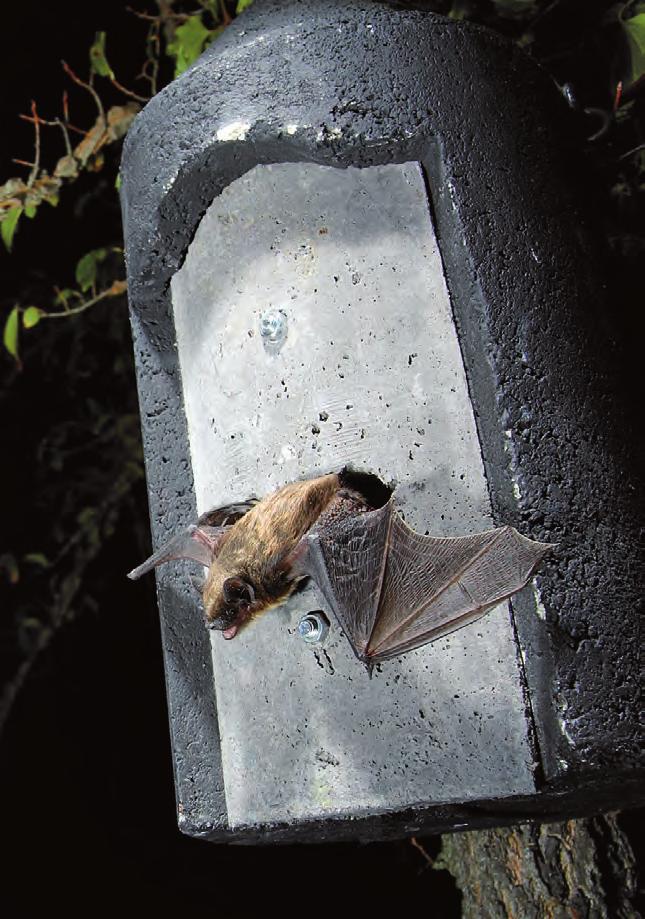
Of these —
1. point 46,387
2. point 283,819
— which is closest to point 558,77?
point 283,819

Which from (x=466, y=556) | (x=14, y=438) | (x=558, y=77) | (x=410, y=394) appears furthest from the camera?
(x=14, y=438)

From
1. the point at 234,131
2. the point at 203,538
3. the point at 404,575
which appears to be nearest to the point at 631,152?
the point at 234,131

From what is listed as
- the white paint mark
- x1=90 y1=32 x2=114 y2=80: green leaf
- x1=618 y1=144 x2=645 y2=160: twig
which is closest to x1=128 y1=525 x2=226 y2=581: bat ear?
the white paint mark

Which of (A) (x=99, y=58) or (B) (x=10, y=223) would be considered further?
(A) (x=99, y=58)

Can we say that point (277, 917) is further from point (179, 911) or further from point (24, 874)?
point (24, 874)

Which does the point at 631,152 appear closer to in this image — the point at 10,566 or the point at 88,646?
the point at 10,566

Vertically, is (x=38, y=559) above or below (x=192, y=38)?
below

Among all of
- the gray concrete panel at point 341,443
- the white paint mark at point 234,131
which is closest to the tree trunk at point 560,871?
the gray concrete panel at point 341,443

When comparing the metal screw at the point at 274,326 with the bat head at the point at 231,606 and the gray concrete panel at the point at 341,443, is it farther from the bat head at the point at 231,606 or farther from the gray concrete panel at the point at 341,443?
the bat head at the point at 231,606
